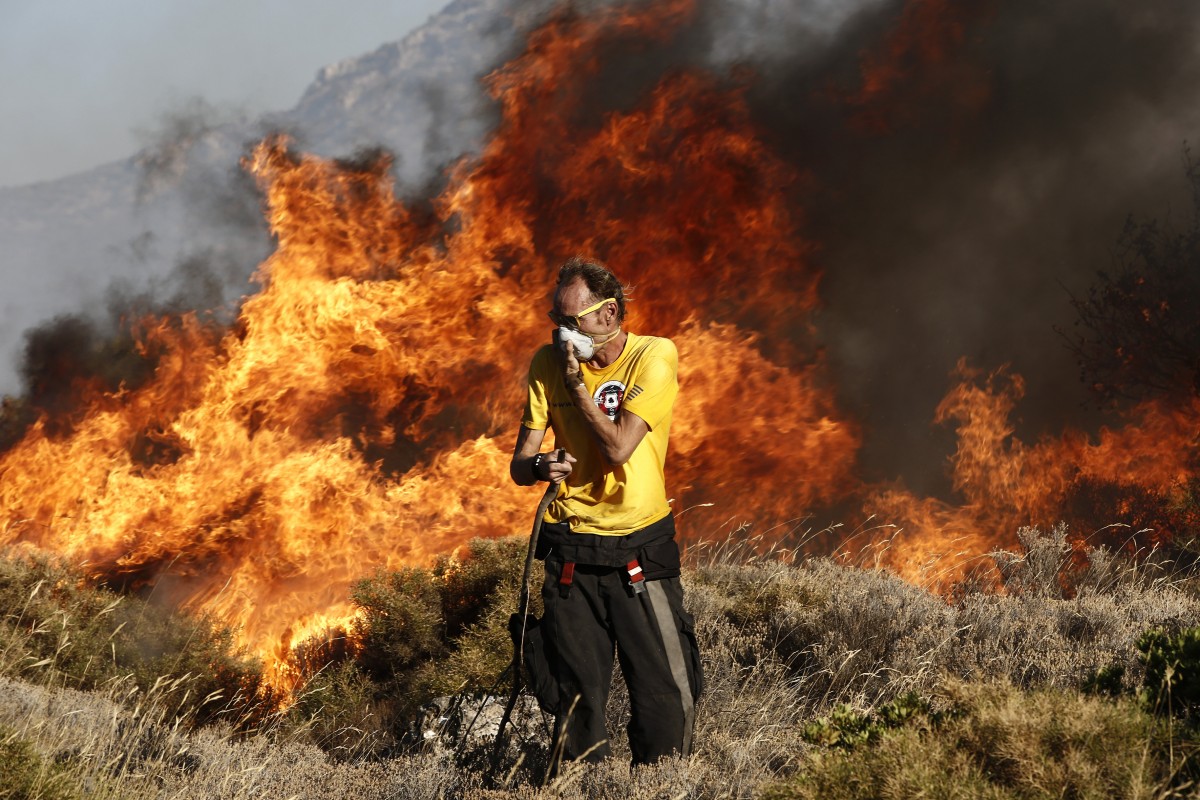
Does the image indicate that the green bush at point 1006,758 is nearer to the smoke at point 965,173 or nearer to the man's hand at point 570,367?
the man's hand at point 570,367

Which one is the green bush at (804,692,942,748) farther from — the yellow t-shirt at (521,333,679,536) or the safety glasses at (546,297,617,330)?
the safety glasses at (546,297,617,330)

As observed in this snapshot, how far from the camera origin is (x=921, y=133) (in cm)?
1132

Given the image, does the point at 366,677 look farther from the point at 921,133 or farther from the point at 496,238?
the point at 921,133

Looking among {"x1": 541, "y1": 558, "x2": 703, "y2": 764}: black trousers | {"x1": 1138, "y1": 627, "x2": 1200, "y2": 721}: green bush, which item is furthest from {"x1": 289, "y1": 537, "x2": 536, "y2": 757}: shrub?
{"x1": 1138, "y1": 627, "x2": 1200, "y2": 721}: green bush

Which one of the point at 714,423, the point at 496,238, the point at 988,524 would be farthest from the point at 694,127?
the point at 988,524

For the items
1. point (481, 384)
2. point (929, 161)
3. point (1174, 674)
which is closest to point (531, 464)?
point (1174, 674)

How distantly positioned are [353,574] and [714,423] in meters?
4.13

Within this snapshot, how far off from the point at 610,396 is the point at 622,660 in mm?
998

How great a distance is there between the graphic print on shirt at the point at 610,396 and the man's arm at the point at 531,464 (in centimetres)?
23

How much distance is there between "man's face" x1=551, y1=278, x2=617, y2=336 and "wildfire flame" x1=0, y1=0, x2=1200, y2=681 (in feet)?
20.0

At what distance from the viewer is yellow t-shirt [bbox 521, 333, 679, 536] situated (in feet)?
11.3

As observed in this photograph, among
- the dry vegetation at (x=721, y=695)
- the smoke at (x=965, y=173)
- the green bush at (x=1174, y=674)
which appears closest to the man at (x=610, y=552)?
the dry vegetation at (x=721, y=695)

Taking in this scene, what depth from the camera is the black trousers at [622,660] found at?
11.3 ft

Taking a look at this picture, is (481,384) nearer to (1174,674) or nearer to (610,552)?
(610,552)
